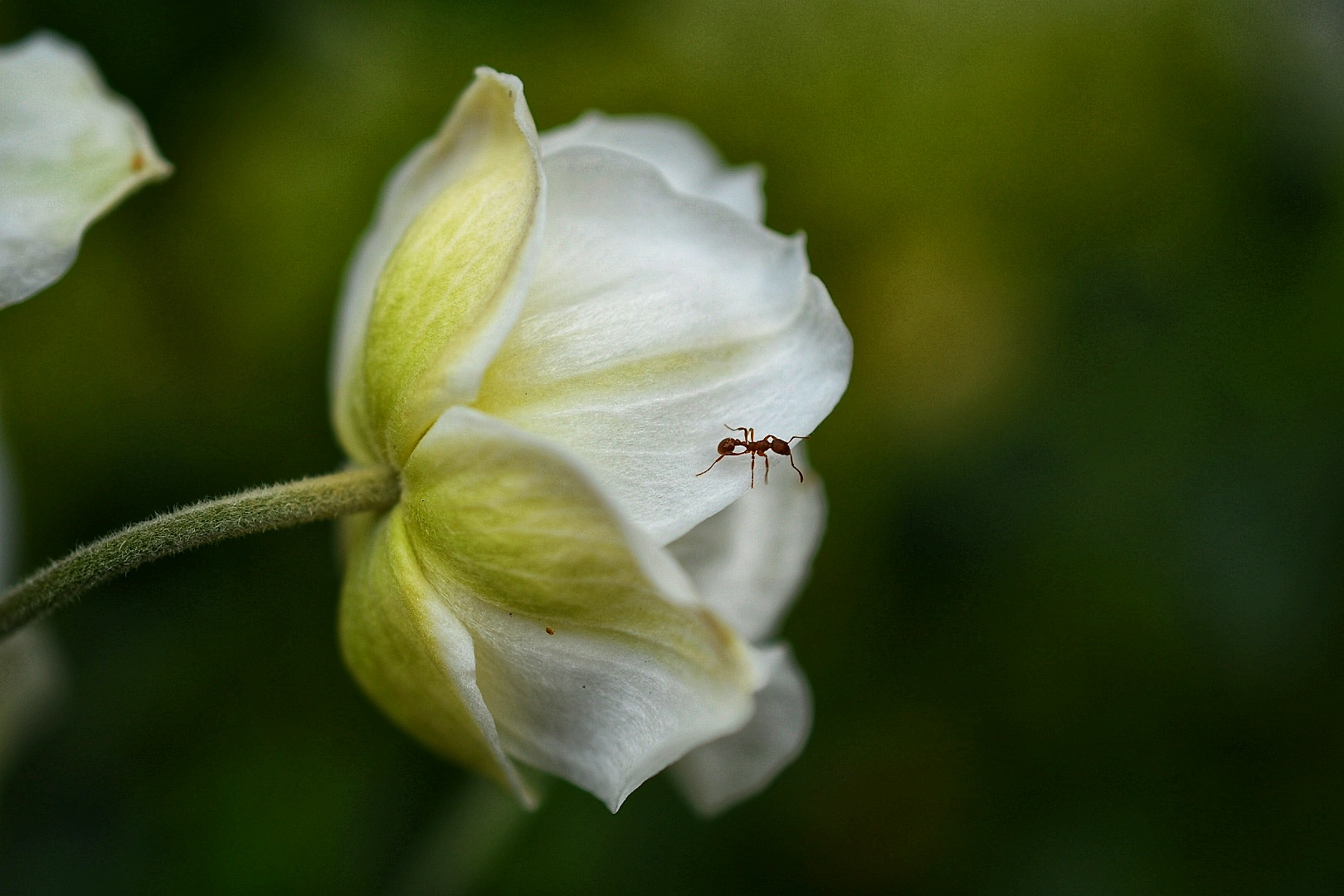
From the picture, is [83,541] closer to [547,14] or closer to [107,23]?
[107,23]

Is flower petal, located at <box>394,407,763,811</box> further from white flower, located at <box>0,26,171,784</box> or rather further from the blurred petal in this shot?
the blurred petal

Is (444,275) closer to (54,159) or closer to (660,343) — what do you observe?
(660,343)

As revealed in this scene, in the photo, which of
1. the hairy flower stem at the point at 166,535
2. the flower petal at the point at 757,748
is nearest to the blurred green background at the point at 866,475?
the flower petal at the point at 757,748

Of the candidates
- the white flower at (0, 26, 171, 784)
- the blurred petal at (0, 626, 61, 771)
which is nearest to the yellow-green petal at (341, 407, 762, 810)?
the white flower at (0, 26, 171, 784)

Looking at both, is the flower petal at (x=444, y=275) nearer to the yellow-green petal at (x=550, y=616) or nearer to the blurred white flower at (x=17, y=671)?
the yellow-green petal at (x=550, y=616)

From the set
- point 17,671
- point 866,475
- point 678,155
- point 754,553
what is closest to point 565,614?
point 754,553

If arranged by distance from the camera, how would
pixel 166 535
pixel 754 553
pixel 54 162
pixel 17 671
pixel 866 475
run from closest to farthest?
pixel 166 535 < pixel 54 162 < pixel 754 553 < pixel 17 671 < pixel 866 475
